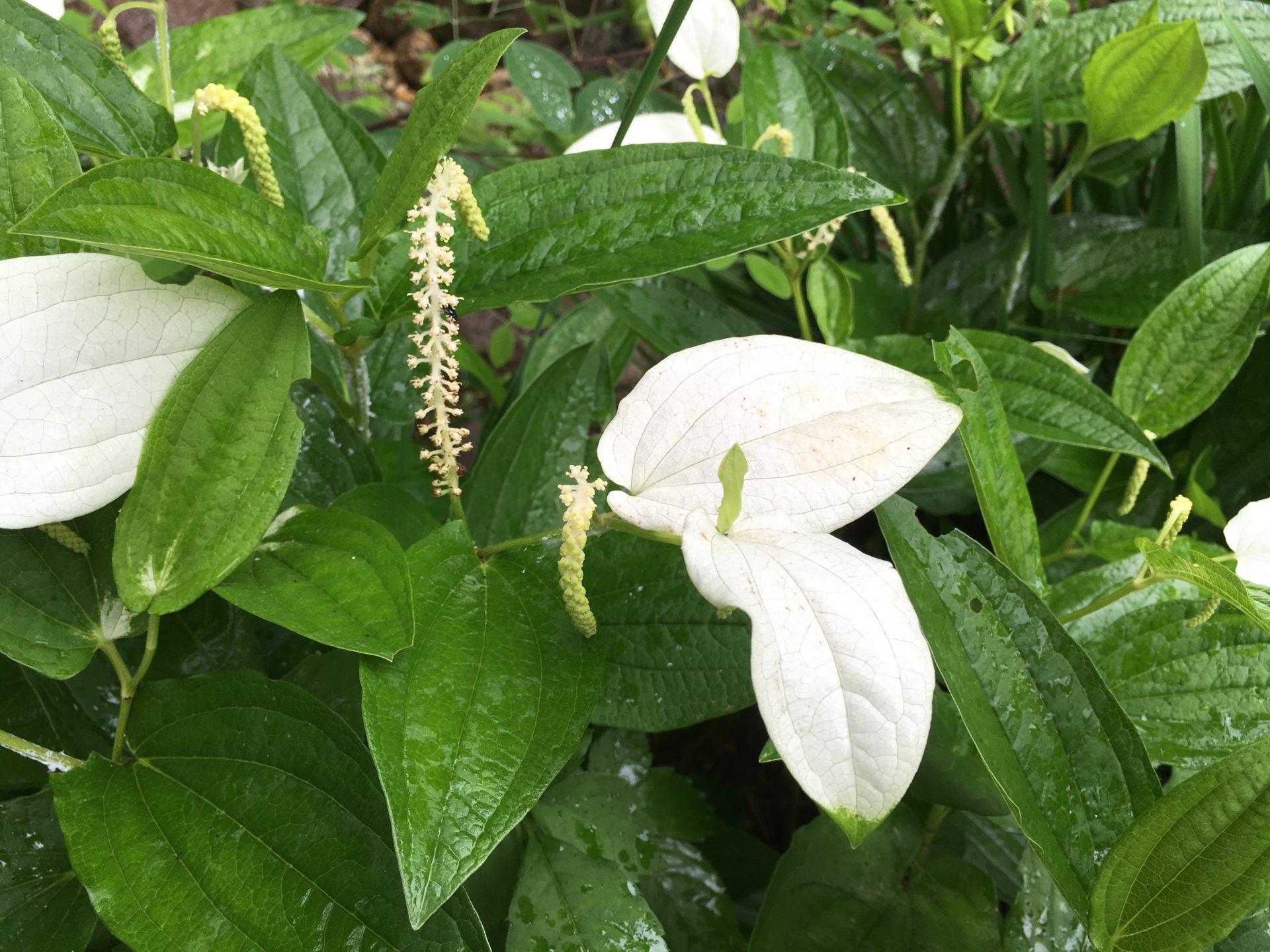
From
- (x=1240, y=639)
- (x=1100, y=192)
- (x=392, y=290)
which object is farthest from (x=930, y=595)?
(x=1100, y=192)

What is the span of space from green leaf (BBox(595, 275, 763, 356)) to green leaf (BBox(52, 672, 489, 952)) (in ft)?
1.33

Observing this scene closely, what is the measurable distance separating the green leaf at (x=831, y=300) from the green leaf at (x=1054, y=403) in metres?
0.11

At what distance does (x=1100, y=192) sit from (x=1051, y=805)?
0.86 metres

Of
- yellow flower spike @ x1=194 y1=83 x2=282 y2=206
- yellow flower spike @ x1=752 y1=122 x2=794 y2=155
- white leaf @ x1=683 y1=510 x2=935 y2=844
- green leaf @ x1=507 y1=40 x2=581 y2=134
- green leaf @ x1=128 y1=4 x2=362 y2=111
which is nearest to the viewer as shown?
white leaf @ x1=683 y1=510 x2=935 y2=844

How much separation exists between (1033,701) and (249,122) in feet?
1.67

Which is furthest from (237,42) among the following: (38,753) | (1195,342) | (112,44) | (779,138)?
(1195,342)

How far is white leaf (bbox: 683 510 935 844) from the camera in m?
0.34

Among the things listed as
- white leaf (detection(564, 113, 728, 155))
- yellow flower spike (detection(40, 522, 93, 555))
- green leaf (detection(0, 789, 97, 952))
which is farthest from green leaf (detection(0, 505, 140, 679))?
white leaf (detection(564, 113, 728, 155))

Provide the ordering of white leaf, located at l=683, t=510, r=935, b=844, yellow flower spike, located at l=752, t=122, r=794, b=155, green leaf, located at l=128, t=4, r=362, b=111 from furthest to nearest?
green leaf, located at l=128, t=4, r=362, b=111 < yellow flower spike, located at l=752, t=122, r=794, b=155 < white leaf, located at l=683, t=510, r=935, b=844

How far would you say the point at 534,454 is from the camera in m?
0.62

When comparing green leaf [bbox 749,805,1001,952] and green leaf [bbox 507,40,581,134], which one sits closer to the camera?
green leaf [bbox 749,805,1001,952]

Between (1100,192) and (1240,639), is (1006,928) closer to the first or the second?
(1240,639)

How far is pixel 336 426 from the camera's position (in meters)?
0.61

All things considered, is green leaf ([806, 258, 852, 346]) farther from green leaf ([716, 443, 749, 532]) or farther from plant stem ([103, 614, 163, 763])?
plant stem ([103, 614, 163, 763])
